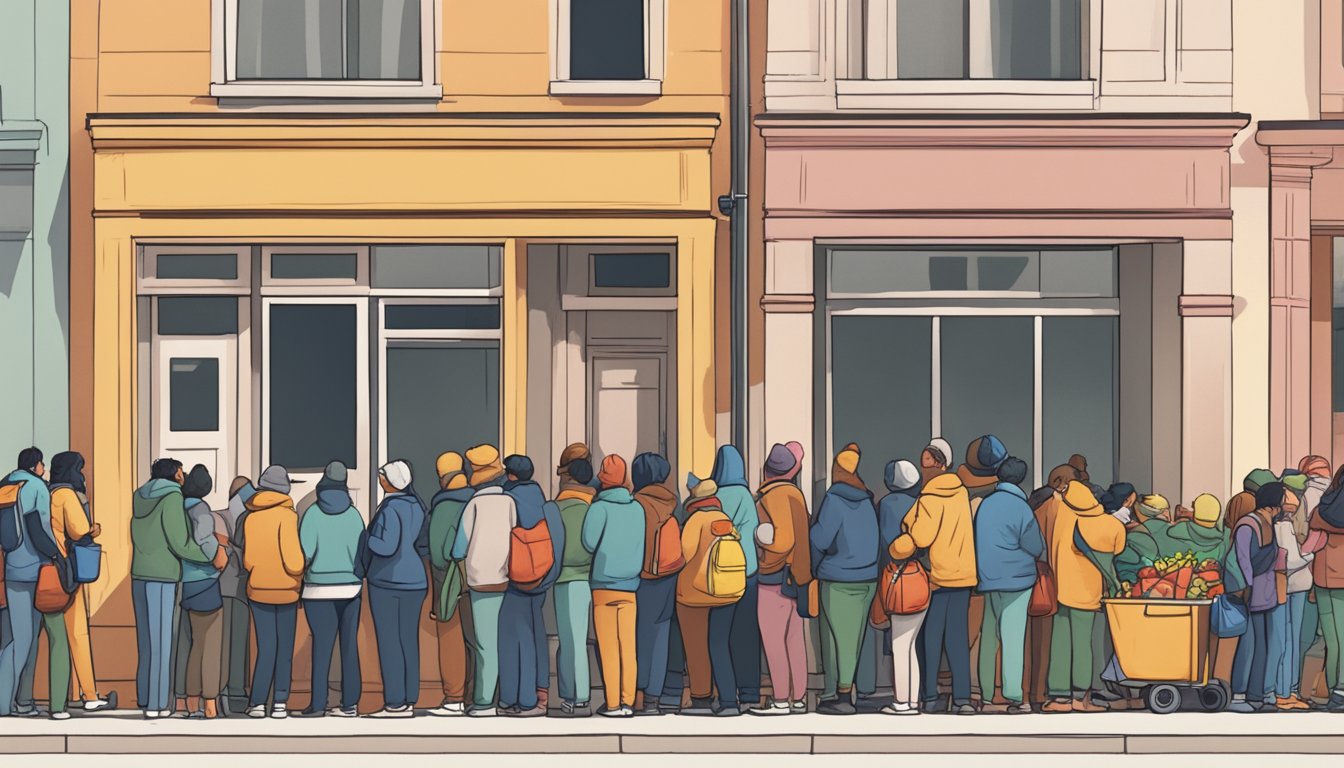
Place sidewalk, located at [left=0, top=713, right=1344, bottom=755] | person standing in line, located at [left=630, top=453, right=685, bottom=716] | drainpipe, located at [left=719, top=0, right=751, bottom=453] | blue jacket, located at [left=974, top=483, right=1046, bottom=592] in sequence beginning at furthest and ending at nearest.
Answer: drainpipe, located at [left=719, top=0, right=751, bottom=453] → person standing in line, located at [left=630, top=453, right=685, bottom=716] → blue jacket, located at [left=974, top=483, right=1046, bottom=592] → sidewalk, located at [left=0, top=713, right=1344, bottom=755]

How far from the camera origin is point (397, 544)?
1401cm

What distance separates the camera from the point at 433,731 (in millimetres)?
13500

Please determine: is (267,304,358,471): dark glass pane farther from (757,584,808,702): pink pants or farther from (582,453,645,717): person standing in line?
(757,584,808,702): pink pants

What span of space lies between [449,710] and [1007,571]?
3894 mm

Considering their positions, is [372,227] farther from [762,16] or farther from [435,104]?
[762,16]

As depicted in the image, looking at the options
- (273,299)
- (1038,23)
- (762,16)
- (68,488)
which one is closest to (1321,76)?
(1038,23)

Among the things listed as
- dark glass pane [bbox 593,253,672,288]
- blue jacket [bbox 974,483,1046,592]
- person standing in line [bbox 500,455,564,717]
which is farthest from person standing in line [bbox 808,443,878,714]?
dark glass pane [bbox 593,253,672,288]

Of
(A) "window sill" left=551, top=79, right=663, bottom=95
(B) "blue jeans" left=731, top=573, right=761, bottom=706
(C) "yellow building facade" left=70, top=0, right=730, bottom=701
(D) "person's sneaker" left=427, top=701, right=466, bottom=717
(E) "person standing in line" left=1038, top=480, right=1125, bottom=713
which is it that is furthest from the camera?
(A) "window sill" left=551, top=79, right=663, bottom=95

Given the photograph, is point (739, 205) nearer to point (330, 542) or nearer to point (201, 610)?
point (330, 542)

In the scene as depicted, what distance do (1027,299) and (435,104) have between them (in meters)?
Result: 4.84

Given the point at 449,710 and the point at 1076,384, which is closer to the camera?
the point at 449,710

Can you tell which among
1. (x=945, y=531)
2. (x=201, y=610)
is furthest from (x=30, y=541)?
(x=945, y=531)

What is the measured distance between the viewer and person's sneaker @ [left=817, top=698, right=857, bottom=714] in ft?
46.8

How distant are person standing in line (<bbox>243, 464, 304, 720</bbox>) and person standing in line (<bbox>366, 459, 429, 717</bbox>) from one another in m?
0.53
